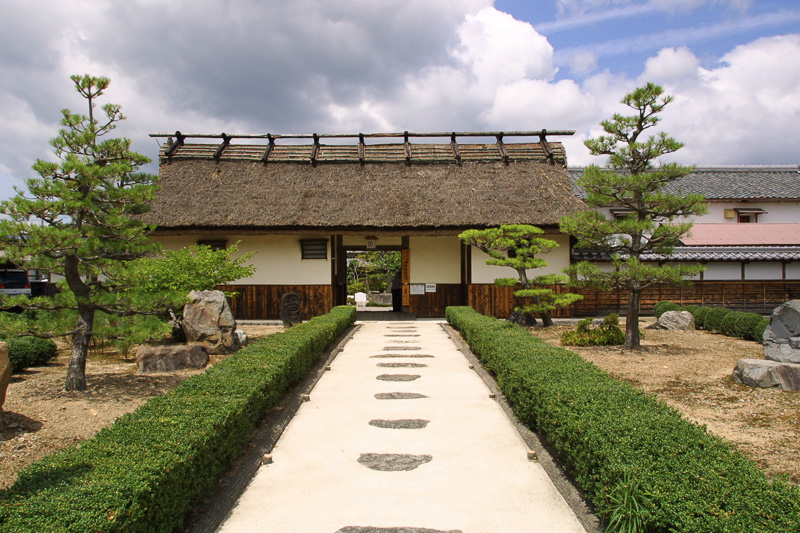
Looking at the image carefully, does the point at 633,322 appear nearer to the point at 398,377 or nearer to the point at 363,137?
the point at 398,377

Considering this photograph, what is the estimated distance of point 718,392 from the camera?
7.03 m

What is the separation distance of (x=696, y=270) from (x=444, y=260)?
29.7 feet

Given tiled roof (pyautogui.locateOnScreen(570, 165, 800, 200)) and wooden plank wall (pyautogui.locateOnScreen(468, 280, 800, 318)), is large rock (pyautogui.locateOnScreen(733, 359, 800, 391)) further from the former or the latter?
tiled roof (pyautogui.locateOnScreen(570, 165, 800, 200))

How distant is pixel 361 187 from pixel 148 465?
15.4m

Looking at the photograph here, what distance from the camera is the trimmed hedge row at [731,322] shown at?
1169 centimetres

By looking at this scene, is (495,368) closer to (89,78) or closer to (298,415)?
(298,415)

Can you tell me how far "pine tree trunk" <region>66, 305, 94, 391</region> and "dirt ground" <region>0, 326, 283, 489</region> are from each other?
15cm

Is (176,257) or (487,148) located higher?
(487,148)

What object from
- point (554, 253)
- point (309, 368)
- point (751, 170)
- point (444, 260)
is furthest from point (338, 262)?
point (751, 170)

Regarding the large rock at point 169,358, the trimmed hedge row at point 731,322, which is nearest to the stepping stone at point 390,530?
the large rock at point 169,358

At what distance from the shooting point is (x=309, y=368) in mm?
8852

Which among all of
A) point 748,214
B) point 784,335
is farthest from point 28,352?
point 748,214

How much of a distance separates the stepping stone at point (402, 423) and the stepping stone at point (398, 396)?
965mm

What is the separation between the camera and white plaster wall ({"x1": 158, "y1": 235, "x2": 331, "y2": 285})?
17.5 m
